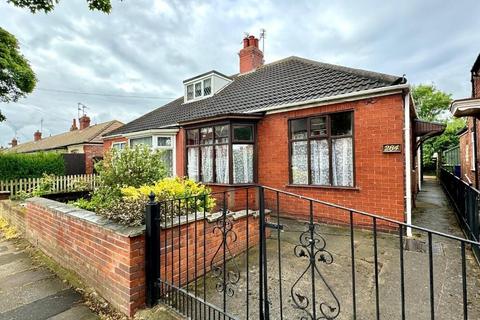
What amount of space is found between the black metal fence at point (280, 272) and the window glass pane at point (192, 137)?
4.79 metres

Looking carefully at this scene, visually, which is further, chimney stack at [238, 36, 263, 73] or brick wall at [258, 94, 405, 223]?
chimney stack at [238, 36, 263, 73]

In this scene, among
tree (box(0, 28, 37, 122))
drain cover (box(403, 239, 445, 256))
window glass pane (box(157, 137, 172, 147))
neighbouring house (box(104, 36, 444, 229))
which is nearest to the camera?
drain cover (box(403, 239, 445, 256))

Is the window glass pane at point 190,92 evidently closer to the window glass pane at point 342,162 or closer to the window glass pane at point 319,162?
the window glass pane at point 319,162

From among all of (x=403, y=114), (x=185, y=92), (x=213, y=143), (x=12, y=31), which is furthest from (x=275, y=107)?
(x=12, y=31)

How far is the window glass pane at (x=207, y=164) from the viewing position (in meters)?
8.43

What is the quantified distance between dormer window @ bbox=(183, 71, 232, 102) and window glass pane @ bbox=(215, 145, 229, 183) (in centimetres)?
518

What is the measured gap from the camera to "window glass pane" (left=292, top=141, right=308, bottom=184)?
6902 millimetres

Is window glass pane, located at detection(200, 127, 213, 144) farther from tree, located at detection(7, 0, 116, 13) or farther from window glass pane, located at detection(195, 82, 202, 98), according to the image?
window glass pane, located at detection(195, 82, 202, 98)

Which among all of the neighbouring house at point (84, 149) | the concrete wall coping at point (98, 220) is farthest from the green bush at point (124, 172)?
the neighbouring house at point (84, 149)

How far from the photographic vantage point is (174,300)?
108 inches

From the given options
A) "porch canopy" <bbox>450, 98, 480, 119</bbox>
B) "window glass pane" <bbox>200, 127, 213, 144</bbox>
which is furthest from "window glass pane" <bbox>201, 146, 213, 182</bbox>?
"porch canopy" <bbox>450, 98, 480, 119</bbox>

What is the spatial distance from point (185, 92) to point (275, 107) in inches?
308

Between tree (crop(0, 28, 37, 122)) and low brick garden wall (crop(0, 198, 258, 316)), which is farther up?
tree (crop(0, 28, 37, 122))

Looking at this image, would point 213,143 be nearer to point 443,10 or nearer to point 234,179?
point 234,179
